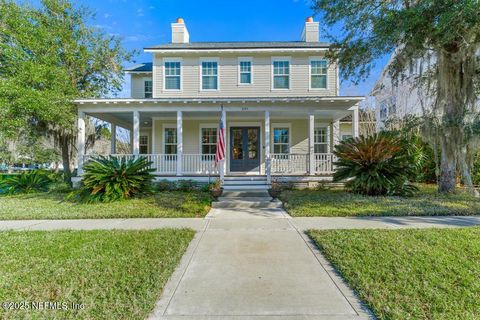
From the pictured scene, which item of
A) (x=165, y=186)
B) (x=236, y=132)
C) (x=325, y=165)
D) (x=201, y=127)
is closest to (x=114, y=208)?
(x=165, y=186)

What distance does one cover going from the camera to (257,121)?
12367 mm

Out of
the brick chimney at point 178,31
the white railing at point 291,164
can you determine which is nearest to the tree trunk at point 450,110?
the white railing at point 291,164

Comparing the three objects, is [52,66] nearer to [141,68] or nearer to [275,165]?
[141,68]

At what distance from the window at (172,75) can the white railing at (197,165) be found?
12.1ft

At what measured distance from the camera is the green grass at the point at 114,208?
6.35m

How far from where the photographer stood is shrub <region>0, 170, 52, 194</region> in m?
10.8

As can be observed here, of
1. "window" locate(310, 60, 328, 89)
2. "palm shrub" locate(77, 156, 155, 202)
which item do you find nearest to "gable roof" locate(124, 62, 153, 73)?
"palm shrub" locate(77, 156, 155, 202)

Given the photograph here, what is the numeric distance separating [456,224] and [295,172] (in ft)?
20.4

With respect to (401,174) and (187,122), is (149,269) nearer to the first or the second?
(401,174)

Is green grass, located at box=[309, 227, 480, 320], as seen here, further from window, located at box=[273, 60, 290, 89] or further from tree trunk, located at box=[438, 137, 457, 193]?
window, located at box=[273, 60, 290, 89]

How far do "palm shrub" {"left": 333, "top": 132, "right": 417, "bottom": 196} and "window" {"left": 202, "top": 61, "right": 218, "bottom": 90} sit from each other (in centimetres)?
728

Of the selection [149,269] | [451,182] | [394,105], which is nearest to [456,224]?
[451,182]

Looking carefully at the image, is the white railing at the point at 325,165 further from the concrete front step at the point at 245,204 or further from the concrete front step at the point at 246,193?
the concrete front step at the point at 245,204

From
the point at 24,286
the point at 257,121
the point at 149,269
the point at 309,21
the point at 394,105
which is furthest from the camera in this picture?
the point at 394,105
